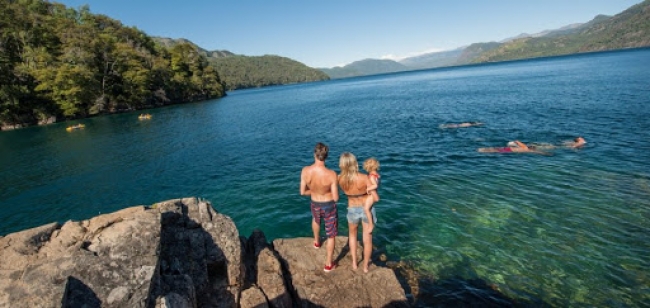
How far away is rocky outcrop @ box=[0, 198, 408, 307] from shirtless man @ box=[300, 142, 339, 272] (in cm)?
96

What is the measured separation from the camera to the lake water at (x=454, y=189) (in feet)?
29.0

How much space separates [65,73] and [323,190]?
80486 mm

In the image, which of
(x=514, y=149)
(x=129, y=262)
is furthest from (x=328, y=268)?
(x=514, y=149)

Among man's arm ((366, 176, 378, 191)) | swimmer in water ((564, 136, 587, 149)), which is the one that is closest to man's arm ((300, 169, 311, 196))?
man's arm ((366, 176, 378, 191))

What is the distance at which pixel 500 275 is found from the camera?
28.3 ft

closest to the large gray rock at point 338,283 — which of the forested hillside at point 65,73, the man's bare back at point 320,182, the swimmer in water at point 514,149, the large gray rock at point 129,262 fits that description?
the large gray rock at point 129,262

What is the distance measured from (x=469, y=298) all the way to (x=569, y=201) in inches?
315

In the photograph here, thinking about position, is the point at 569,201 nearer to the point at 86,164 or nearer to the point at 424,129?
the point at 424,129

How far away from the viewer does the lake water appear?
348 inches

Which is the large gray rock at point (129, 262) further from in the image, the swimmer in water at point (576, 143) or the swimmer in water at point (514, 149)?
the swimmer in water at point (576, 143)

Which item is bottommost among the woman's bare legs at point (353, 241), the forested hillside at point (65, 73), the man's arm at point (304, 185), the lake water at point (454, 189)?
the lake water at point (454, 189)

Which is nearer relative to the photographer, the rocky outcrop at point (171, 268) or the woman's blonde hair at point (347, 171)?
the rocky outcrop at point (171, 268)

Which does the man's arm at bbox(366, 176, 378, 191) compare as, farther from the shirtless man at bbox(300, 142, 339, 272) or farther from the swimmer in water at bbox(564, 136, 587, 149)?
the swimmer in water at bbox(564, 136, 587, 149)

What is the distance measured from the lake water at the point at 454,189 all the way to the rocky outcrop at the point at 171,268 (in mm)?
3221
